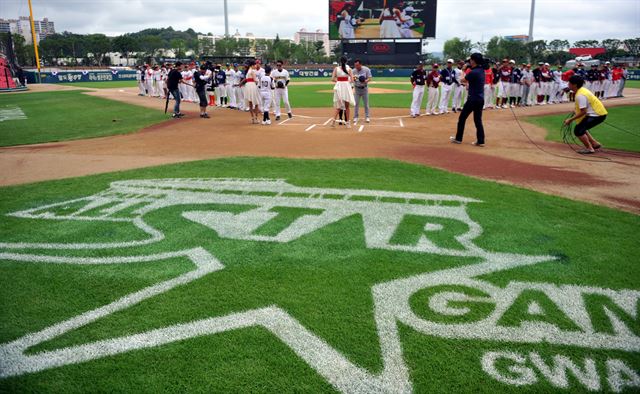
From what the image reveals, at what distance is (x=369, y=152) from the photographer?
35.7 feet

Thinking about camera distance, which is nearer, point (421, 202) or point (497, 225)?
point (497, 225)

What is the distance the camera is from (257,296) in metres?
3.94

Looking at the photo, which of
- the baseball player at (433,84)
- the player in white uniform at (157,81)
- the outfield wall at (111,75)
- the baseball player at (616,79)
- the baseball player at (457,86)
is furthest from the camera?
the outfield wall at (111,75)

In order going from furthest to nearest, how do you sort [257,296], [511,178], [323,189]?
[511,178] < [323,189] < [257,296]

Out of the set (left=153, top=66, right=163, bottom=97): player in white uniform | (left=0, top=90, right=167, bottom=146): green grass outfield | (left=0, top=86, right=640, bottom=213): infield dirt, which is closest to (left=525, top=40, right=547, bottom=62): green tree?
(left=153, top=66, right=163, bottom=97): player in white uniform

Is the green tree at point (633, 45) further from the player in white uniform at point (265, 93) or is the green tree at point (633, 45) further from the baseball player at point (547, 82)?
the player in white uniform at point (265, 93)

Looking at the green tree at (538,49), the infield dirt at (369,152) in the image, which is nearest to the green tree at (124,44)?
the green tree at (538,49)

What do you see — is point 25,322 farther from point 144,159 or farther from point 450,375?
A: point 144,159

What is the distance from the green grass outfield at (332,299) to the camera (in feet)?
9.77

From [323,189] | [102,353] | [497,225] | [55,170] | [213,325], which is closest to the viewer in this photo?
[102,353]

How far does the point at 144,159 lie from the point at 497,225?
26.2 feet

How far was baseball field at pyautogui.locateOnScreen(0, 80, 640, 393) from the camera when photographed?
303 centimetres

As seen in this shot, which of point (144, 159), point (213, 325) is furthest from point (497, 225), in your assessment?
point (144, 159)

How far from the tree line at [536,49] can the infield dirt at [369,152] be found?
61.5m
